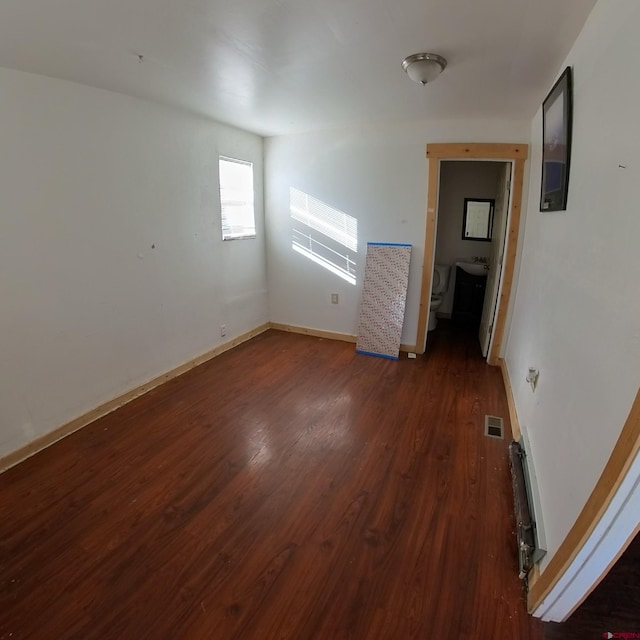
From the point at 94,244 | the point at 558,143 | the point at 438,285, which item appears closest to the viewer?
the point at 558,143

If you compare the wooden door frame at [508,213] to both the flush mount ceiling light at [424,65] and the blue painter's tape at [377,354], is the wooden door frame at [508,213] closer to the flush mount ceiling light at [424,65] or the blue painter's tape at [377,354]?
the blue painter's tape at [377,354]

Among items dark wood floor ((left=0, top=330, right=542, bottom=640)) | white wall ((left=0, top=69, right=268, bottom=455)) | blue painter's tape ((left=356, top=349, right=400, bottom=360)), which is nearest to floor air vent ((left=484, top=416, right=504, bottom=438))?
dark wood floor ((left=0, top=330, right=542, bottom=640))

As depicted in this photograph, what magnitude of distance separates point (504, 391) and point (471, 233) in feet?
7.84

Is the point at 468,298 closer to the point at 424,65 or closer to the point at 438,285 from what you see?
the point at 438,285

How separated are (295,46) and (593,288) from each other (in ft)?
5.59

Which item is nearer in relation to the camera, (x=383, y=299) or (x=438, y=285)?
(x=383, y=299)

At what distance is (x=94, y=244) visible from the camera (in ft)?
7.61

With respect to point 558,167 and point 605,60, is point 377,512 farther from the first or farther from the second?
point 605,60

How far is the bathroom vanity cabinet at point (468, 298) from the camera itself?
442cm

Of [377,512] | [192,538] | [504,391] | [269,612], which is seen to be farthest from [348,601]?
[504,391]

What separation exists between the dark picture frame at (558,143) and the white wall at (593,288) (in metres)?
0.05

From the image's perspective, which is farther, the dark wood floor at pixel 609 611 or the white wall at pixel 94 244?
the white wall at pixel 94 244

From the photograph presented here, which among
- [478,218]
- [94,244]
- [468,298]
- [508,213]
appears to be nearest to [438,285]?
[468,298]

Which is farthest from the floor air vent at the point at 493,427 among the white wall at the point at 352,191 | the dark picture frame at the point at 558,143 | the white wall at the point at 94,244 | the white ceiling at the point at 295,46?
the white wall at the point at 94,244
